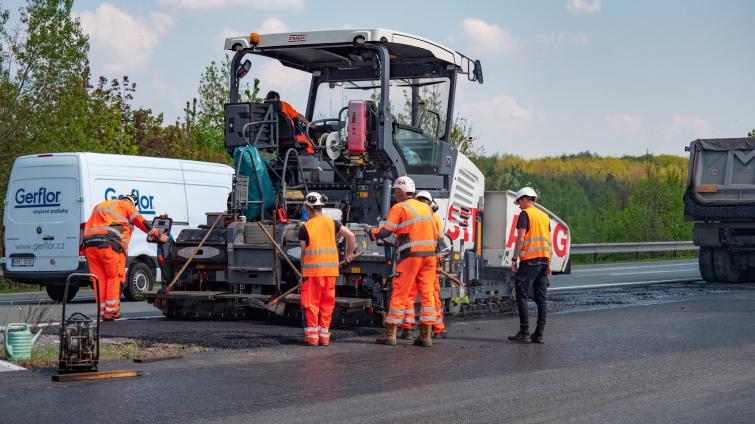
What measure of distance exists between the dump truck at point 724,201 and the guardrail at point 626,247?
24.1 feet

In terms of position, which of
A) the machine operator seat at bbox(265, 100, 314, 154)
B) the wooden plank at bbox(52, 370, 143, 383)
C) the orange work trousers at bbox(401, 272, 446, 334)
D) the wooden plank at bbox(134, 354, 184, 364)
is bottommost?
the wooden plank at bbox(52, 370, 143, 383)

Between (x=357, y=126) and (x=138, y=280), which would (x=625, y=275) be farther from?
(x=357, y=126)

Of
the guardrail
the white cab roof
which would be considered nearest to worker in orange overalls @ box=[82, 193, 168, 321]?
the white cab roof

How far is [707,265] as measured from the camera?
23.0 meters

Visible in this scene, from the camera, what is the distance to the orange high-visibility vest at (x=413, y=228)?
1150 centimetres

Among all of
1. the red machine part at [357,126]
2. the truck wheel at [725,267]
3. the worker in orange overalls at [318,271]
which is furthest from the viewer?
the truck wheel at [725,267]

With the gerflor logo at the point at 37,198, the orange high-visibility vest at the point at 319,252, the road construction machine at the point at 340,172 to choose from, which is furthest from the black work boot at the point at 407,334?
the gerflor logo at the point at 37,198

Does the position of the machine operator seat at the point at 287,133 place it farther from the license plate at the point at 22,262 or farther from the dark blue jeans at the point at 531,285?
the license plate at the point at 22,262

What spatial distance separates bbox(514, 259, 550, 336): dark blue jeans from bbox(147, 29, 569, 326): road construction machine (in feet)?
3.42

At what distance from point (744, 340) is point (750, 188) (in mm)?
10409

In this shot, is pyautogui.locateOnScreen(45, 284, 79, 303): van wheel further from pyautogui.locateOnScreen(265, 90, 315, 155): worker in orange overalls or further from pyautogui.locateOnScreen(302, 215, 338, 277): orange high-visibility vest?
pyautogui.locateOnScreen(302, 215, 338, 277): orange high-visibility vest

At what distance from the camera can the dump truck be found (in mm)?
21844

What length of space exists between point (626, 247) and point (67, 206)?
21.2 meters

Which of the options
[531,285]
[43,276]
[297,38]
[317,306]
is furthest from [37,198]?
[531,285]
